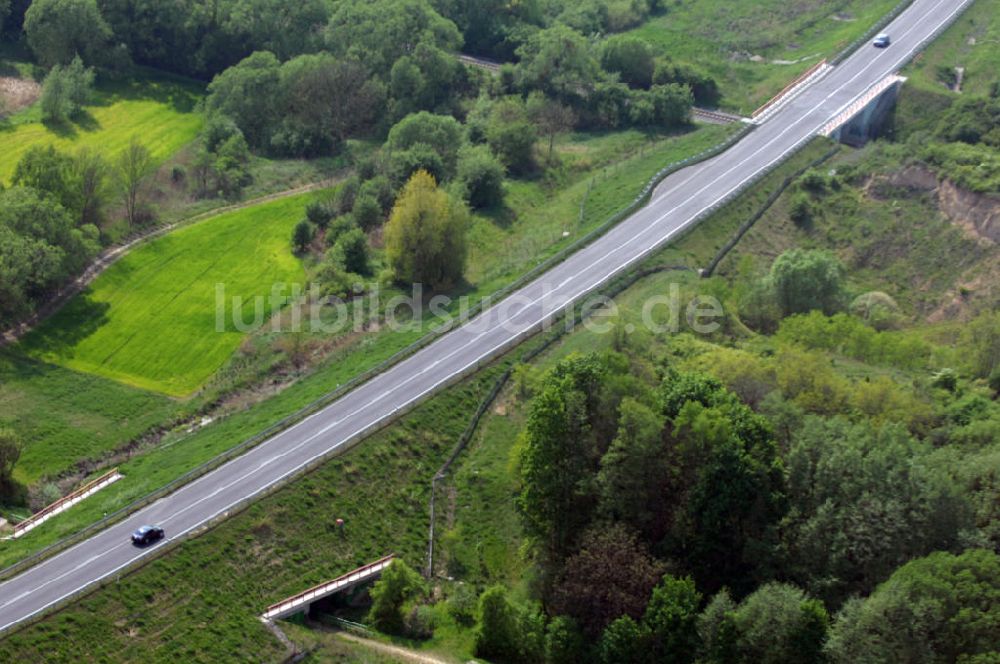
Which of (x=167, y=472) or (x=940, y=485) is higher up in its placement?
(x=940, y=485)

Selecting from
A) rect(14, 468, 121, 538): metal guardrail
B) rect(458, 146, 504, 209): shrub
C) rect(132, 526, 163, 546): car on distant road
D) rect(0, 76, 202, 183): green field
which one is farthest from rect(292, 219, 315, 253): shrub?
rect(132, 526, 163, 546): car on distant road

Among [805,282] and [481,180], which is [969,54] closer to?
[805,282]

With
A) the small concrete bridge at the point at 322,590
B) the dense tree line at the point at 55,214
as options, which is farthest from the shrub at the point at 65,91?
the small concrete bridge at the point at 322,590

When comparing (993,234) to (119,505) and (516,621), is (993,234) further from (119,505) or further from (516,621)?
(119,505)

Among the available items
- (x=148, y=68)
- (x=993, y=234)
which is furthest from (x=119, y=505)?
(x=148, y=68)

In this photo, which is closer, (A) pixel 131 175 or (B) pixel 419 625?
(B) pixel 419 625

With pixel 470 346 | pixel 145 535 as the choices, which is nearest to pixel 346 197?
pixel 470 346
